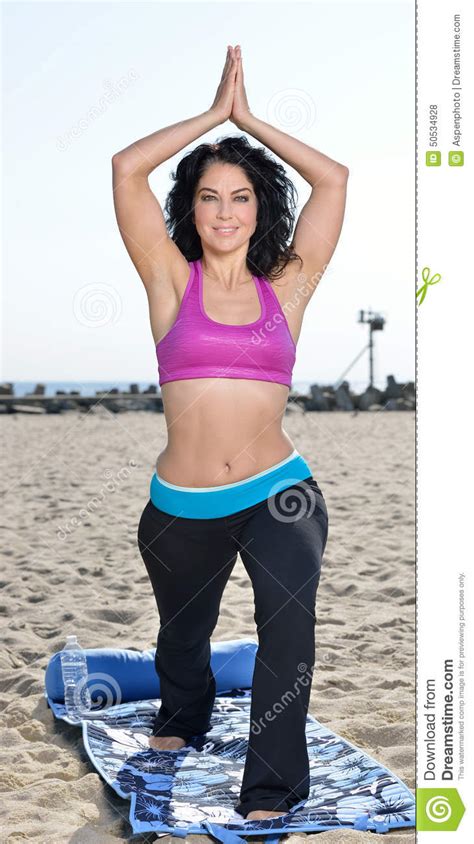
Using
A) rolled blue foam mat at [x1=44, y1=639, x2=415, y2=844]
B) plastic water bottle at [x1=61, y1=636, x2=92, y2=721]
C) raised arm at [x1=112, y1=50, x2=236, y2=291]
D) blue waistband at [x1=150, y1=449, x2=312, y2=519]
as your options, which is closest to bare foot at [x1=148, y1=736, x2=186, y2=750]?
rolled blue foam mat at [x1=44, y1=639, x2=415, y2=844]

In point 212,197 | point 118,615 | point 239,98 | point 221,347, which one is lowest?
point 118,615

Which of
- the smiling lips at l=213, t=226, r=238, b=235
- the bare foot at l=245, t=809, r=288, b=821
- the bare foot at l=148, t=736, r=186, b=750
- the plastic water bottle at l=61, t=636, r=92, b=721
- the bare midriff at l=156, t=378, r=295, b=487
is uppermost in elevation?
the smiling lips at l=213, t=226, r=238, b=235

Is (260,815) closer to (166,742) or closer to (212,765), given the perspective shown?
(212,765)

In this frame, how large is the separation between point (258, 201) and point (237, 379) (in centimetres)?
69

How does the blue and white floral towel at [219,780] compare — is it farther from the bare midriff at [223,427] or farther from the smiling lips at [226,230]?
the smiling lips at [226,230]

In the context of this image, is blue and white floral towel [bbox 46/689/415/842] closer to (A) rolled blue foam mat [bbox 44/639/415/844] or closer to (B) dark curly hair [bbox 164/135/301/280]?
(A) rolled blue foam mat [bbox 44/639/415/844]

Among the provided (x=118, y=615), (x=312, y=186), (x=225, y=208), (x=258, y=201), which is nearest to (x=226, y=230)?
(x=225, y=208)

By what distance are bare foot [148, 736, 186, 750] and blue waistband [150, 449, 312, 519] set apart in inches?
37.9

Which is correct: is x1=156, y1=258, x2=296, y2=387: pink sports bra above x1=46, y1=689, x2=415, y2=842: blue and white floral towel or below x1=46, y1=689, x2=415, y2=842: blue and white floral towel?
above

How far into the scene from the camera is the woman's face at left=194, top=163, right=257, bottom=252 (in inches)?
129

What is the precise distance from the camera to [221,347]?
3186 mm
